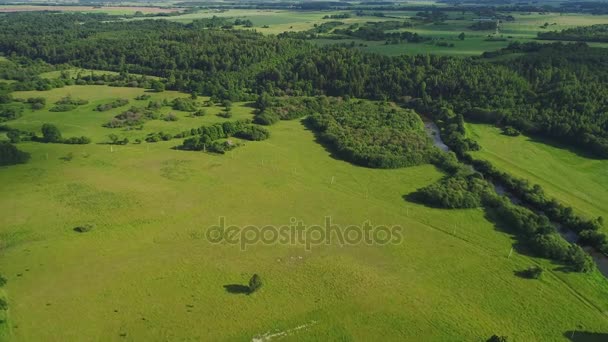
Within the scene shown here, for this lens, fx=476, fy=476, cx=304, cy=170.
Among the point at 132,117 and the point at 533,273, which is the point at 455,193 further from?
the point at 132,117

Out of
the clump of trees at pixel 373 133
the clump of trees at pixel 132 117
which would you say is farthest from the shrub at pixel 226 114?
the clump of trees at pixel 373 133

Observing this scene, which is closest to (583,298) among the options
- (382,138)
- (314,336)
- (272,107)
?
(314,336)

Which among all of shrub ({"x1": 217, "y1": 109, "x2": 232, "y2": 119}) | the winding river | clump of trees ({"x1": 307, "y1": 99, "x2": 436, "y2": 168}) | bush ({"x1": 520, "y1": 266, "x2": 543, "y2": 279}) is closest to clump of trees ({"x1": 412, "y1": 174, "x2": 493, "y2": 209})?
the winding river

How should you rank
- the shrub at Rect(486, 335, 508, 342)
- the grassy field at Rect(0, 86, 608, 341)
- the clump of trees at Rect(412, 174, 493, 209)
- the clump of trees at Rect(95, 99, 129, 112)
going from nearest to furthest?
the shrub at Rect(486, 335, 508, 342), the grassy field at Rect(0, 86, 608, 341), the clump of trees at Rect(412, 174, 493, 209), the clump of trees at Rect(95, 99, 129, 112)

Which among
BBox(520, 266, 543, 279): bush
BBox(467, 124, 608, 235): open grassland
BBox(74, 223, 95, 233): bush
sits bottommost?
BBox(520, 266, 543, 279): bush

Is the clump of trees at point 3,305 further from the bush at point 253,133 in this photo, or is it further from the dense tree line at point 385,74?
the dense tree line at point 385,74

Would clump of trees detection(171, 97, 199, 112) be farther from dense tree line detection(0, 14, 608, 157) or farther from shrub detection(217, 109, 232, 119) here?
dense tree line detection(0, 14, 608, 157)
